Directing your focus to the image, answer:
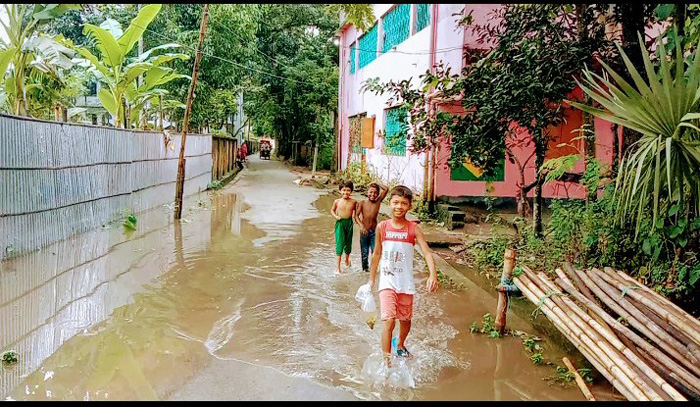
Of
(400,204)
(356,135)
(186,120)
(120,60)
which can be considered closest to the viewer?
(400,204)

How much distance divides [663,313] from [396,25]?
14.3 meters

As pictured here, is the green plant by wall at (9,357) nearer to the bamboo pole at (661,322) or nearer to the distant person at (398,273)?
the distant person at (398,273)

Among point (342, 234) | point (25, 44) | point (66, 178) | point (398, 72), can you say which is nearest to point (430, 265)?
point (342, 234)

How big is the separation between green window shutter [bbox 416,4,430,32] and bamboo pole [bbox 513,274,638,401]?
10.2 metres

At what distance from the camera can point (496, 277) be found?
7457 millimetres

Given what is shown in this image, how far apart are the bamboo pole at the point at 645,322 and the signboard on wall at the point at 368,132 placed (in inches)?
558

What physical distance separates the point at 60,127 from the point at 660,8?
846 centimetres

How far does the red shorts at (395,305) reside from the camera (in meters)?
4.42

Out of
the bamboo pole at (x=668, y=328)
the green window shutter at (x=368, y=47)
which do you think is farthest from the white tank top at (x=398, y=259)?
the green window shutter at (x=368, y=47)

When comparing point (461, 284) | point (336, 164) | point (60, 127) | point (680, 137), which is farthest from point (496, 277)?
point (336, 164)

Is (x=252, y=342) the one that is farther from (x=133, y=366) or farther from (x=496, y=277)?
(x=496, y=277)

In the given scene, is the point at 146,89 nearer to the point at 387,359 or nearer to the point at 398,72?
the point at 398,72

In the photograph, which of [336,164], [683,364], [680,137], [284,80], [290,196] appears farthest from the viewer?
[284,80]

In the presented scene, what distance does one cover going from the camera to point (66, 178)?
8.65 meters
